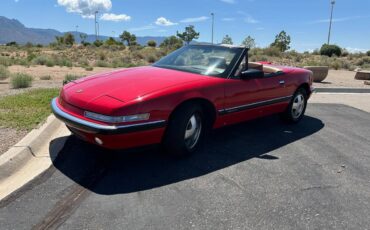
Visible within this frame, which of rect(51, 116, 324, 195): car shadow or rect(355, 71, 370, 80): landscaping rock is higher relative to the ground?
rect(355, 71, 370, 80): landscaping rock

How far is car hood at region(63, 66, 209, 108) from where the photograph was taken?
12.9ft

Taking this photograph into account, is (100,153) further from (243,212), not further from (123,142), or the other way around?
(243,212)

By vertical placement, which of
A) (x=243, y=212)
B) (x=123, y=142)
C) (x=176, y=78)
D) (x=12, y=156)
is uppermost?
(x=176, y=78)

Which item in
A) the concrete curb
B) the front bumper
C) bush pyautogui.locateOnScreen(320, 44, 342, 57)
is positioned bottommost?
the concrete curb

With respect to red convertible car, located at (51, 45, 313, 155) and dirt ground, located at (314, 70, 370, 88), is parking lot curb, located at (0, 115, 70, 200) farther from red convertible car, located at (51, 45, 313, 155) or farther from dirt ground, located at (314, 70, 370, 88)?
dirt ground, located at (314, 70, 370, 88)

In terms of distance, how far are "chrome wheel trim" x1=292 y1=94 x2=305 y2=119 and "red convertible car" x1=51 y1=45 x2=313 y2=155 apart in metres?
0.36

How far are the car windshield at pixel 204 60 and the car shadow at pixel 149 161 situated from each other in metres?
1.09

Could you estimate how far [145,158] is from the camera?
4430 mm

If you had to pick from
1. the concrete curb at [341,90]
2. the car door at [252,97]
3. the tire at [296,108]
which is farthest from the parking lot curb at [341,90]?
the car door at [252,97]

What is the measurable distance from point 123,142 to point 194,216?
112cm

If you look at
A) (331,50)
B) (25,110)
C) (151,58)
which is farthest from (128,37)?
Result: (25,110)

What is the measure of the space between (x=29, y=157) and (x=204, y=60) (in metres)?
2.72

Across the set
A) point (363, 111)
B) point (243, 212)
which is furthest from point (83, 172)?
point (363, 111)

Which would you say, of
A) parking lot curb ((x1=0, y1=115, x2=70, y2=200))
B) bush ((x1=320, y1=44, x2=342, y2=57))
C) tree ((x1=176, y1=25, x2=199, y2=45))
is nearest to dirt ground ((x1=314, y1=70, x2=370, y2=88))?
parking lot curb ((x1=0, y1=115, x2=70, y2=200))
